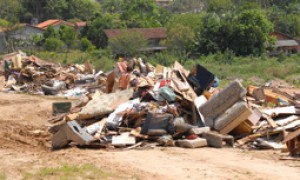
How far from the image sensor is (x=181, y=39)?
4141 centimetres

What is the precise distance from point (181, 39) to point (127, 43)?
4.26 metres

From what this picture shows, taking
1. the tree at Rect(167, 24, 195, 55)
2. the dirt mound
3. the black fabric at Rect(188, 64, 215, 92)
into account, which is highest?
the black fabric at Rect(188, 64, 215, 92)

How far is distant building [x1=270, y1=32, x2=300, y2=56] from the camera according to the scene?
43900mm

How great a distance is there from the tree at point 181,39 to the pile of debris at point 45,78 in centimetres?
1899

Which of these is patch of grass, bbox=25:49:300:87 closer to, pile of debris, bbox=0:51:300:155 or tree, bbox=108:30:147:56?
tree, bbox=108:30:147:56

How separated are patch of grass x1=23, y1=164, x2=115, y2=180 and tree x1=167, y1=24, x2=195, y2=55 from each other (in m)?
33.0

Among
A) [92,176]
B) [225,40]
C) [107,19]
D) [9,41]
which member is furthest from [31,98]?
[107,19]

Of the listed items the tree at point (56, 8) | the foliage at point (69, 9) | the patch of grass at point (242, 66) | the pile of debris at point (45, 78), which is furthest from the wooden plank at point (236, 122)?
the tree at point (56, 8)

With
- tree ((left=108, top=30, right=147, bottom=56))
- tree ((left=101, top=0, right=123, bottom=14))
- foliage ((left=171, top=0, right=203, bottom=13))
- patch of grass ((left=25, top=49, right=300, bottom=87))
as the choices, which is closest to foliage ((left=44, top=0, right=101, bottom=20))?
tree ((left=101, top=0, right=123, bottom=14))

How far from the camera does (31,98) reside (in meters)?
19.1

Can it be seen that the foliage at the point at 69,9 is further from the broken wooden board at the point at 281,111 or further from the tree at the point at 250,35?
the broken wooden board at the point at 281,111

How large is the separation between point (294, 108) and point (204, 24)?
1233 inches

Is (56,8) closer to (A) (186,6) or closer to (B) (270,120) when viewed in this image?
(A) (186,6)

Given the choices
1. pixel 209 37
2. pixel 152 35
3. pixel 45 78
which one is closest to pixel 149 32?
pixel 152 35
